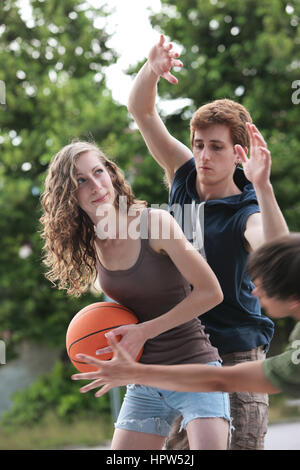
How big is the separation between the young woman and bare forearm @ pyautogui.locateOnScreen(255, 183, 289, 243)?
316 millimetres

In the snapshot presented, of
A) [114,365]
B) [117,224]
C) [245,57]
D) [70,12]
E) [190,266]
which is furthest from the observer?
[70,12]

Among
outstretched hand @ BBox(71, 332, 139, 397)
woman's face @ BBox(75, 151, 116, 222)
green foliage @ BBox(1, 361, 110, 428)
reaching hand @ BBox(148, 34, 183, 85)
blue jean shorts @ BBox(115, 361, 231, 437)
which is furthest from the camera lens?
green foliage @ BBox(1, 361, 110, 428)

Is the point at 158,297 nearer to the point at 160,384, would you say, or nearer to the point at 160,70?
the point at 160,384

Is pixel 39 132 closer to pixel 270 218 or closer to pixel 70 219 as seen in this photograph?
pixel 70 219

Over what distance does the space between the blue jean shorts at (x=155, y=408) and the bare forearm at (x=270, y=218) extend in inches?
22.9

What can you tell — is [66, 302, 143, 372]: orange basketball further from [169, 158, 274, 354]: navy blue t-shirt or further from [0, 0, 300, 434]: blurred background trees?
[0, 0, 300, 434]: blurred background trees

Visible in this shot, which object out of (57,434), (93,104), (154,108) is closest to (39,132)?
(93,104)

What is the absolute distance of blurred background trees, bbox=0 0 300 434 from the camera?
1192 cm

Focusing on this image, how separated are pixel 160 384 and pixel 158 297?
0.54 meters

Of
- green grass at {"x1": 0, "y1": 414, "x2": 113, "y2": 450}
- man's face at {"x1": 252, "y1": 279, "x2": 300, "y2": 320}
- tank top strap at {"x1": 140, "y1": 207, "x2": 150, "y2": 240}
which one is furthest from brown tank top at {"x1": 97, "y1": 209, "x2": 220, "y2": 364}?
green grass at {"x1": 0, "y1": 414, "x2": 113, "y2": 450}

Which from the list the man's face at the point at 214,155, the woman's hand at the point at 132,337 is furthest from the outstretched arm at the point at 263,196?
the woman's hand at the point at 132,337

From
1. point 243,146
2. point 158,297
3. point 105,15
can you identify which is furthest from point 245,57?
point 158,297

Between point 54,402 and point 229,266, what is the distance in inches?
406

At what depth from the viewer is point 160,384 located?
2.24 metres
